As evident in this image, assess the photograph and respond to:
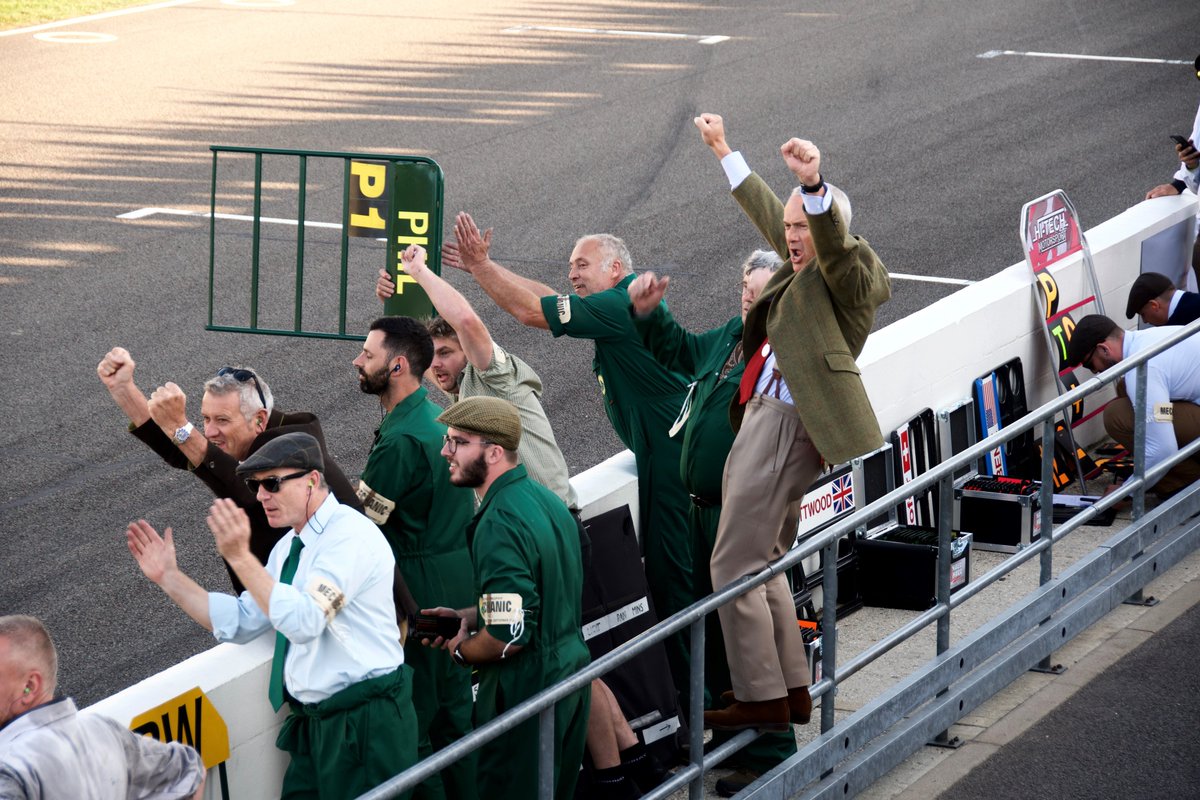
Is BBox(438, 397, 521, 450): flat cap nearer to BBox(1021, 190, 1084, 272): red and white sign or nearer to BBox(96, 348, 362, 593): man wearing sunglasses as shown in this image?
BBox(96, 348, 362, 593): man wearing sunglasses

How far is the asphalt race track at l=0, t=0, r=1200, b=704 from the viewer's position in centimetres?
1068

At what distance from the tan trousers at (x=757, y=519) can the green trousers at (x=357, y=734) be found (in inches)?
53.9

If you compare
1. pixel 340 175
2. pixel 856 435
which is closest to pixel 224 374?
pixel 856 435

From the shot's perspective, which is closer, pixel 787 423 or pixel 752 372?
pixel 787 423

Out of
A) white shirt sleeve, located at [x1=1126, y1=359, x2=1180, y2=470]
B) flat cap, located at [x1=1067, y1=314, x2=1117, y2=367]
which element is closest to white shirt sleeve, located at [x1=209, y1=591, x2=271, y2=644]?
white shirt sleeve, located at [x1=1126, y1=359, x2=1180, y2=470]

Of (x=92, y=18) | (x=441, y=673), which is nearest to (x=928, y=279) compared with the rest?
(x=441, y=673)

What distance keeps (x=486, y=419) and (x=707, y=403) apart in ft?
4.69

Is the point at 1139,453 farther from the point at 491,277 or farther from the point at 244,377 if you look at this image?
the point at 244,377

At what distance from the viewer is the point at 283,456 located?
559cm

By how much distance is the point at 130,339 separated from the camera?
12836 mm

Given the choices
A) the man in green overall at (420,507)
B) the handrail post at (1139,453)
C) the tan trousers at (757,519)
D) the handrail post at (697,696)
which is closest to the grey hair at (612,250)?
the man in green overall at (420,507)

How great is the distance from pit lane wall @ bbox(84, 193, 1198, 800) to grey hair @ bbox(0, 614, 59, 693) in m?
0.52

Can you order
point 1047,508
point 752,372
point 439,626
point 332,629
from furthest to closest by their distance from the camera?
point 1047,508 < point 752,372 < point 439,626 < point 332,629

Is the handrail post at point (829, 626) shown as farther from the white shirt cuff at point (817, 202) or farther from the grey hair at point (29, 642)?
the grey hair at point (29, 642)
